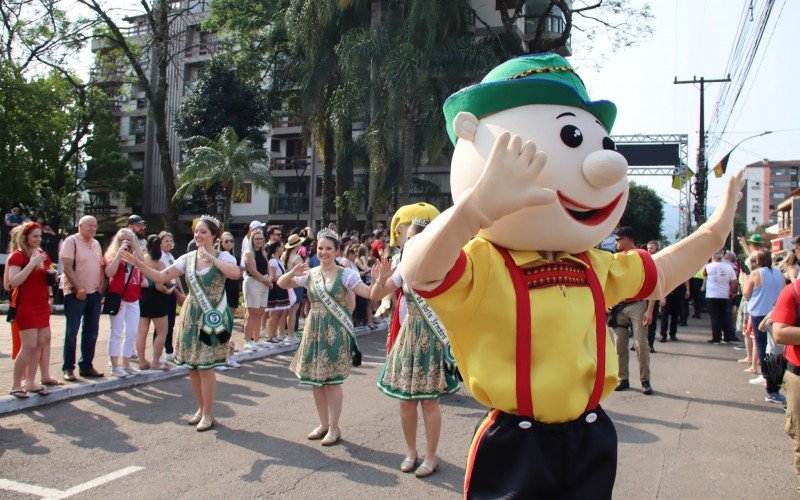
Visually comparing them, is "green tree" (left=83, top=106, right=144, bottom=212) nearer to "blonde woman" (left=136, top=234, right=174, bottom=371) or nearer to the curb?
"blonde woman" (left=136, top=234, right=174, bottom=371)

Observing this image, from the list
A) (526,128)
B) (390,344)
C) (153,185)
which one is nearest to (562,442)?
(526,128)

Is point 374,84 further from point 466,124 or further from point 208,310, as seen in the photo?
point 466,124

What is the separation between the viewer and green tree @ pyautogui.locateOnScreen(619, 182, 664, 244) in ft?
160

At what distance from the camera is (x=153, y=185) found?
37.2 m

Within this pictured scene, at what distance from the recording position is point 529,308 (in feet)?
7.84

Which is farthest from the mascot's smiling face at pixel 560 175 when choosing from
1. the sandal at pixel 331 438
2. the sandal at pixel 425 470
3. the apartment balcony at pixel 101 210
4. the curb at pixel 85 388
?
the apartment balcony at pixel 101 210

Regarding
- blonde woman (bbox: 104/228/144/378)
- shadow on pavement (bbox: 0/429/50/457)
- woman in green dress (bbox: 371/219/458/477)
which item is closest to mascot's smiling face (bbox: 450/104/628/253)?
woman in green dress (bbox: 371/219/458/477)

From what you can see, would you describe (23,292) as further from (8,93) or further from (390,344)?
(8,93)

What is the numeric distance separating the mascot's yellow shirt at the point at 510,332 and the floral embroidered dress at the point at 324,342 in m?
2.95

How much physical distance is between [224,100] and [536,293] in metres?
27.0

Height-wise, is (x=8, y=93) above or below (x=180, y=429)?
above

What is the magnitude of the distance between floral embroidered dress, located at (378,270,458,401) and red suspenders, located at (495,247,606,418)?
7.42 ft

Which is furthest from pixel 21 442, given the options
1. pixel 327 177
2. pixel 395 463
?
pixel 327 177

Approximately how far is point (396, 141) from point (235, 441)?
14.0 m
